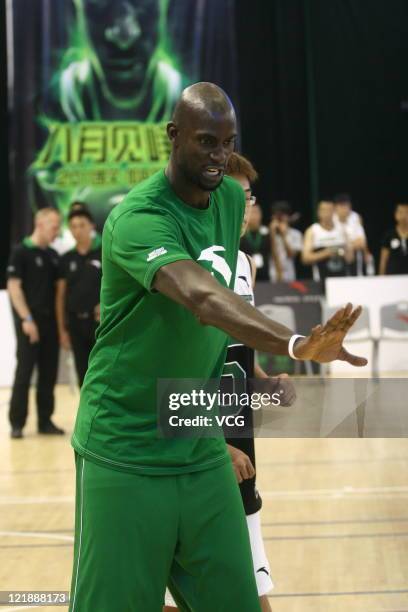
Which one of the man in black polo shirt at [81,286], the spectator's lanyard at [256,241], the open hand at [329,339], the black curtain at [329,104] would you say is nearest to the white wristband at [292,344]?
the open hand at [329,339]

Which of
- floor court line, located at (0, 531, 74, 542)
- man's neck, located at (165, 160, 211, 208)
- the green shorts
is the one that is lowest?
floor court line, located at (0, 531, 74, 542)

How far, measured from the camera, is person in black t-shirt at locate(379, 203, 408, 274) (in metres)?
14.3

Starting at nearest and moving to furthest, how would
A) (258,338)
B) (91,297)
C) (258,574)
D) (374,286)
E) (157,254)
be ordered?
(258,338) < (157,254) < (258,574) < (91,297) < (374,286)

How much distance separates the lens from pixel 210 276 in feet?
7.95

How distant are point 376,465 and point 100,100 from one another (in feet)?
36.1

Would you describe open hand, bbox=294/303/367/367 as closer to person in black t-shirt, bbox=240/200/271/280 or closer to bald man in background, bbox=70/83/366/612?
bald man in background, bbox=70/83/366/612

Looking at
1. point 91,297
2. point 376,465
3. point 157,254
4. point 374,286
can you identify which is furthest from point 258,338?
point 374,286

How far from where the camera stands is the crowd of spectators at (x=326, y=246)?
14367mm

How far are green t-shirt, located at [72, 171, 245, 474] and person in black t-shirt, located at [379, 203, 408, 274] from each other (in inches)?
464

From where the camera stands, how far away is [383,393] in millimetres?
2537

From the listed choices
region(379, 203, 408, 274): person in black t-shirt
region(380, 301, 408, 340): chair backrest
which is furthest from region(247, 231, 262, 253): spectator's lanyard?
region(380, 301, 408, 340): chair backrest

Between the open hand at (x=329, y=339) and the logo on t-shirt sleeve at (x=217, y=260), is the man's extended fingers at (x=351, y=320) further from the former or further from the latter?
the logo on t-shirt sleeve at (x=217, y=260)

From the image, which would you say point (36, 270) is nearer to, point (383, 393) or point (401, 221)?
point (401, 221)

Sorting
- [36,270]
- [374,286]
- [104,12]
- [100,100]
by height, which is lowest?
[374,286]
